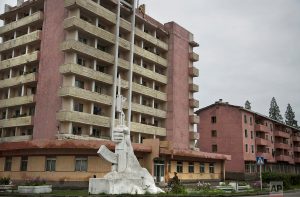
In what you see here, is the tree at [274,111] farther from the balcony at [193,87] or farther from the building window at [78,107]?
the building window at [78,107]

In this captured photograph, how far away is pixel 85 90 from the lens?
139 feet

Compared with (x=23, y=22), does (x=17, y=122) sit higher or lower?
lower

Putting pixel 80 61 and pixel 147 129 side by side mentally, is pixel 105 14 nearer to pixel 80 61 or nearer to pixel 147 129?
pixel 80 61

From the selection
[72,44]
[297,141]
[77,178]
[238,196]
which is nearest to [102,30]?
[72,44]

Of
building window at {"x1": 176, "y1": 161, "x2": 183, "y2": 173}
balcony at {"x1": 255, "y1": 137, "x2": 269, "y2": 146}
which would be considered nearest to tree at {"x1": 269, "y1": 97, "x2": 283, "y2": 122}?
balcony at {"x1": 255, "y1": 137, "x2": 269, "y2": 146}

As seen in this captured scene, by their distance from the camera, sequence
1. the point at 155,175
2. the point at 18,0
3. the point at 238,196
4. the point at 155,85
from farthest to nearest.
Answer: the point at 155,85, the point at 18,0, the point at 155,175, the point at 238,196

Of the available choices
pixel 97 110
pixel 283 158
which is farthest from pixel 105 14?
pixel 283 158

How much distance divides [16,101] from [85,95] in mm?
10551

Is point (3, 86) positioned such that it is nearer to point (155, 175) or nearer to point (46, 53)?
point (46, 53)

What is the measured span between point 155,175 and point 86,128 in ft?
33.3

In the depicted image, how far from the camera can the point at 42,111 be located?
1705 inches

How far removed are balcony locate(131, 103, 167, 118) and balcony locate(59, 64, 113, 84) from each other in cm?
569

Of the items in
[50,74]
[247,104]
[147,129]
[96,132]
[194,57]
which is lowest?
[96,132]

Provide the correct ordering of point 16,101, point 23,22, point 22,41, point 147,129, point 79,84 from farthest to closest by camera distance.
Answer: point 147,129, point 23,22, point 22,41, point 16,101, point 79,84
